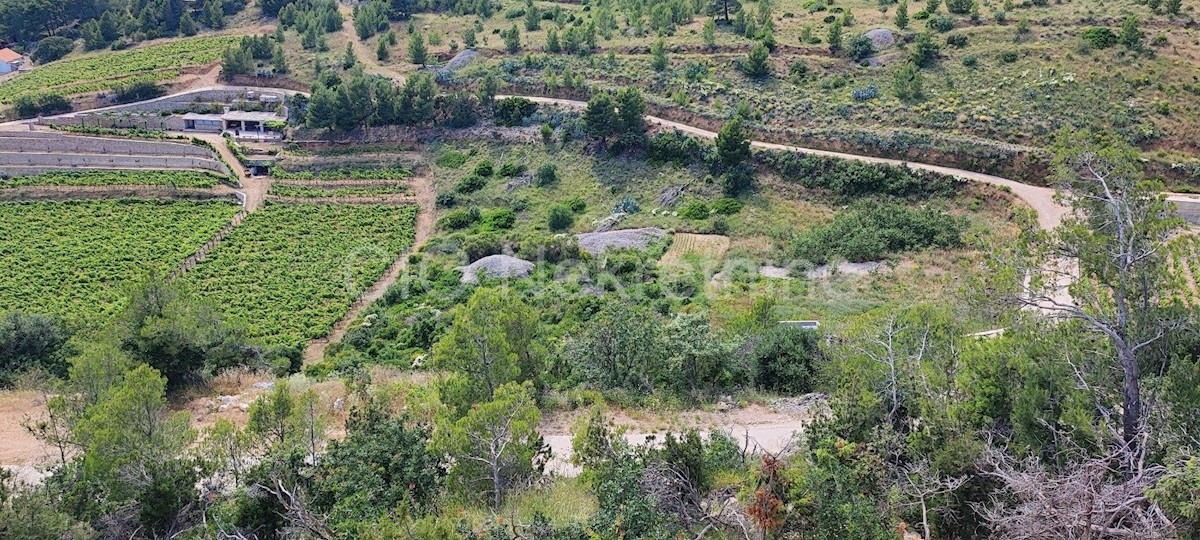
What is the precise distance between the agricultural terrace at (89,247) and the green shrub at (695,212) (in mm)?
26741

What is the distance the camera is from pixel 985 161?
1756 inches

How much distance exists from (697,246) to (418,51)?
37.4m

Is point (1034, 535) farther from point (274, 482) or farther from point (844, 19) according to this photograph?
point (844, 19)

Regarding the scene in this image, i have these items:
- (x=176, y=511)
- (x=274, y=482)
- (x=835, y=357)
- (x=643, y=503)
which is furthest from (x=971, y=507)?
(x=176, y=511)

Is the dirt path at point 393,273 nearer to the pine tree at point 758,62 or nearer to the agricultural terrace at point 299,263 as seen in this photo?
the agricultural terrace at point 299,263

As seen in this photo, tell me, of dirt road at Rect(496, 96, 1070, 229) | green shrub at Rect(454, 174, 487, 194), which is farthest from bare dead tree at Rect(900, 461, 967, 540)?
green shrub at Rect(454, 174, 487, 194)

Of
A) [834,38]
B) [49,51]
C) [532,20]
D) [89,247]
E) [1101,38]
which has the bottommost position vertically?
[89,247]

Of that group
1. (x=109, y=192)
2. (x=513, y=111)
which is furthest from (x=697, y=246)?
(x=109, y=192)

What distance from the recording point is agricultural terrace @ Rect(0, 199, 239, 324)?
4094cm

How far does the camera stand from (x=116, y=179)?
190ft

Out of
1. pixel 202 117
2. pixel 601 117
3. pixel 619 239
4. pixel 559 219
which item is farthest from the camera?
pixel 202 117

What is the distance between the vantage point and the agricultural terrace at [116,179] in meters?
56.8

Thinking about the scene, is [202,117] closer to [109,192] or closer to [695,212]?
[109,192]

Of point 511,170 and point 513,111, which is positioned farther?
point 513,111
